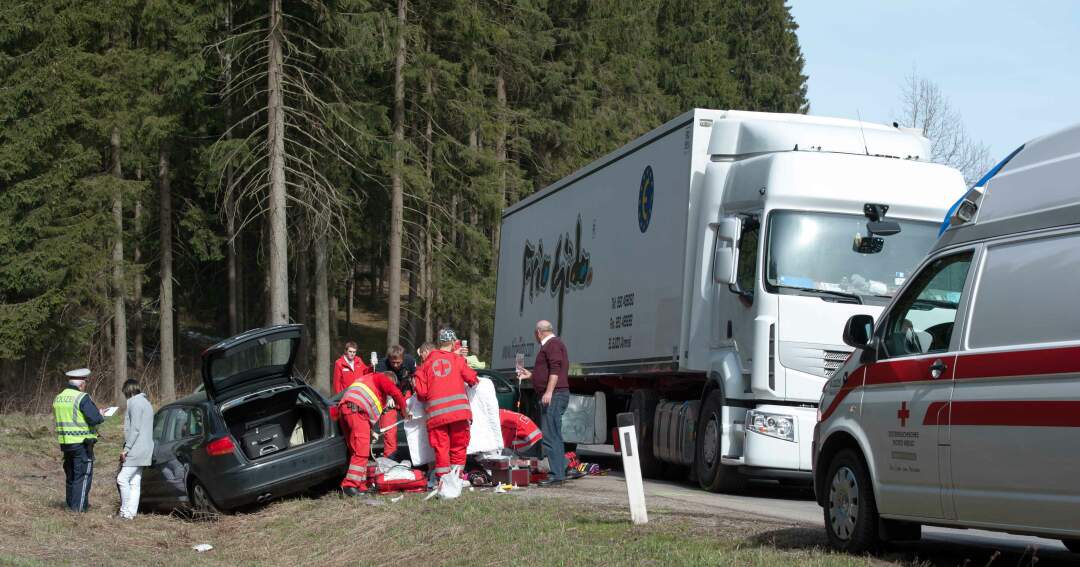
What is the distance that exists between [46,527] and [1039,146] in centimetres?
1034

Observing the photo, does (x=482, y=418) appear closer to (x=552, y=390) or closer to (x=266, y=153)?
(x=552, y=390)

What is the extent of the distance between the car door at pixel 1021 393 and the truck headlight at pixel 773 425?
5.57m

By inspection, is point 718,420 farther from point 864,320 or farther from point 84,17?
point 84,17

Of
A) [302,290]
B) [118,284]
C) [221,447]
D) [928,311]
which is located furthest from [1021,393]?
[302,290]

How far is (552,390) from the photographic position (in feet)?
46.9

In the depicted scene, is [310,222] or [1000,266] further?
[310,222]

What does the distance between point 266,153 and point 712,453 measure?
18097 millimetres

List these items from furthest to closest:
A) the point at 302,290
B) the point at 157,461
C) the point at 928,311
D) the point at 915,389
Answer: the point at 302,290, the point at 157,461, the point at 928,311, the point at 915,389

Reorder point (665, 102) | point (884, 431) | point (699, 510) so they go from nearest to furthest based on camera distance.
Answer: point (884, 431), point (699, 510), point (665, 102)

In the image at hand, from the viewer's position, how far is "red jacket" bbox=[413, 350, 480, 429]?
13008 millimetres

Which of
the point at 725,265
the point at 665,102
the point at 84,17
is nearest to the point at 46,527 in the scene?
the point at 725,265

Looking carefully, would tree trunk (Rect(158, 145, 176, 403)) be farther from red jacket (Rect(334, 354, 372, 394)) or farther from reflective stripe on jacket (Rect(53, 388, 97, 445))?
reflective stripe on jacket (Rect(53, 388, 97, 445))

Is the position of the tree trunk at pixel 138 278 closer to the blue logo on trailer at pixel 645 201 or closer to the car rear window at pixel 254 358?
the car rear window at pixel 254 358

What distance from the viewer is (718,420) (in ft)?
44.6
